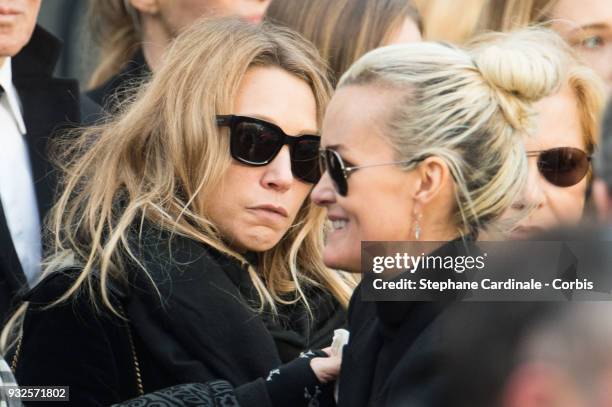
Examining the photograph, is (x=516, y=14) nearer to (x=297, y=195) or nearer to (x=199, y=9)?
(x=297, y=195)

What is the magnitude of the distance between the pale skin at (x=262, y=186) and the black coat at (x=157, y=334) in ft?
0.31

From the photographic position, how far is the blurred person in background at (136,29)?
13.6ft

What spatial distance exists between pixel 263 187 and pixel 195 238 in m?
0.21

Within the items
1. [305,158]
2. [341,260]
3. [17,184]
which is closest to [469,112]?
[341,260]

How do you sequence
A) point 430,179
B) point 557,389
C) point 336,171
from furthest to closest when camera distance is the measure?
1. point 336,171
2. point 430,179
3. point 557,389

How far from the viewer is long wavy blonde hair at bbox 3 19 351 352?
9.64 ft

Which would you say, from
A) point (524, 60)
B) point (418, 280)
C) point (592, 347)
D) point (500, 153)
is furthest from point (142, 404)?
point (592, 347)

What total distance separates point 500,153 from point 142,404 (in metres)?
0.86

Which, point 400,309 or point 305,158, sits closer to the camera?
point 400,309

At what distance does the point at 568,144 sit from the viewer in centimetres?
284

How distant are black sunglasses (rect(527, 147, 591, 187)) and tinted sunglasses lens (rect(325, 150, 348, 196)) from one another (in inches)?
26.0

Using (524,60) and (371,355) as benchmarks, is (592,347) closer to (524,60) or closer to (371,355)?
(371,355)

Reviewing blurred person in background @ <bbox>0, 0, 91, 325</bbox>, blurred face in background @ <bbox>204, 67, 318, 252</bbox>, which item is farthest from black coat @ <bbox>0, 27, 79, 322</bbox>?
blurred face in background @ <bbox>204, 67, 318, 252</bbox>

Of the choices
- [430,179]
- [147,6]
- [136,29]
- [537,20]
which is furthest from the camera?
[136,29]
